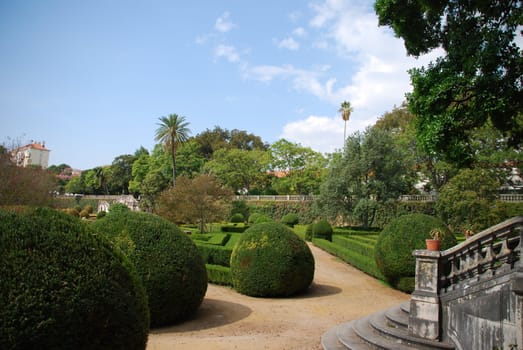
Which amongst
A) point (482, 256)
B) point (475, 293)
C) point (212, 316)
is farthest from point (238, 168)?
point (475, 293)

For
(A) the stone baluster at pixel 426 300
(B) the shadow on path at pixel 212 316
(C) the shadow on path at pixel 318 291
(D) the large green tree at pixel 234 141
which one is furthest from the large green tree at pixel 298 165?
(A) the stone baluster at pixel 426 300

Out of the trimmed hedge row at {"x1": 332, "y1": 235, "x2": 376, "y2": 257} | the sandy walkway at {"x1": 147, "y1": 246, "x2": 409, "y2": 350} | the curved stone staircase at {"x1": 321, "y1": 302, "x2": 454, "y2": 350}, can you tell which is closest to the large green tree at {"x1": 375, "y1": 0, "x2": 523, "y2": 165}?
the curved stone staircase at {"x1": 321, "y1": 302, "x2": 454, "y2": 350}

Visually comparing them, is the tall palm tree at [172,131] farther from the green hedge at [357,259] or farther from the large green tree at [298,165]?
the green hedge at [357,259]

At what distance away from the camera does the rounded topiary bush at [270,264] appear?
12234mm

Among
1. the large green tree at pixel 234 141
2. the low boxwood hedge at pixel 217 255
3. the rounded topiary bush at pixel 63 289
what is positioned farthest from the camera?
the large green tree at pixel 234 141

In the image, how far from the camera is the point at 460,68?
735 cm

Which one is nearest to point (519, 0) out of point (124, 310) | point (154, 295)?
point (124, 310)

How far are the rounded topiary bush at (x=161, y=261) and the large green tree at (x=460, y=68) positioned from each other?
5.71 m

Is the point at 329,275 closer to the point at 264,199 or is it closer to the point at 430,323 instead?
the point at 430,323

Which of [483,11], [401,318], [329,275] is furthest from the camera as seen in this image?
[329,275]

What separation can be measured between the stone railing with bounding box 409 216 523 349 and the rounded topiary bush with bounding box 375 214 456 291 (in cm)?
562

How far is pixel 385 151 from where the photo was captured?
31.0 meters

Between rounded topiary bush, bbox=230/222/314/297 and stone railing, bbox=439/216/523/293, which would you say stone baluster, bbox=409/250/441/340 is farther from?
rounded topiary bush, bbox=230/222/314/297

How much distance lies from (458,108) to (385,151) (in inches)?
952
